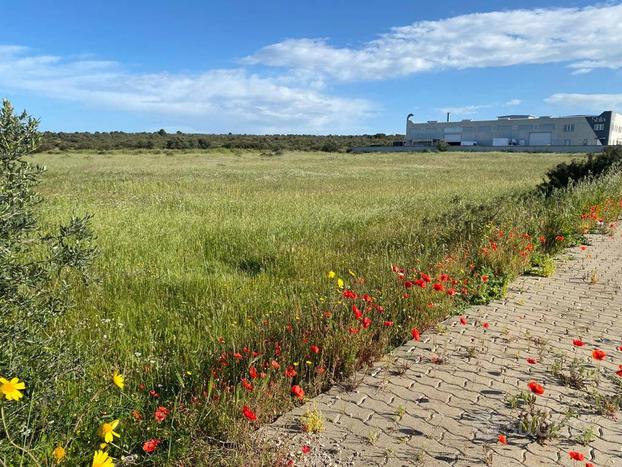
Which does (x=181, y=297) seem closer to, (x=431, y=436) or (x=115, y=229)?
(x=431, y=436)

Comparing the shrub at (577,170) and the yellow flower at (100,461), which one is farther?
the shrub at (577,170)

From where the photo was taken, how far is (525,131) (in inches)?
4055

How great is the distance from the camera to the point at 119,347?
440cm

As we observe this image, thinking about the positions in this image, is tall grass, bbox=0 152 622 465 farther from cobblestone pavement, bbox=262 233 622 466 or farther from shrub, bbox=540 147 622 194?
shrub, bbox=540 147 622 194

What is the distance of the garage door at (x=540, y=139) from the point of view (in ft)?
328

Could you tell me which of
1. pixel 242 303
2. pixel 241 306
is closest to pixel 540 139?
pixel 242 303

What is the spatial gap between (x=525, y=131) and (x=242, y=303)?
110 metres

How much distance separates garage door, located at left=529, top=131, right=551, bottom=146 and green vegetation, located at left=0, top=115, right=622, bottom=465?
9703 cm

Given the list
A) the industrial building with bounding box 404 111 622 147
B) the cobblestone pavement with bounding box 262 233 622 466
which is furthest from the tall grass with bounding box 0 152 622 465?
the industrial building with bounding box 404 111 622 147

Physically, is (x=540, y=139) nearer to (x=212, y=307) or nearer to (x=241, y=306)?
(x=241, y=306)

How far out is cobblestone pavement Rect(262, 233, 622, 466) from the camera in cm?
301

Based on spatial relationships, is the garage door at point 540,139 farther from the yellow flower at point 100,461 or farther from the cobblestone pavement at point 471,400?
the yellow flower at point 100,461

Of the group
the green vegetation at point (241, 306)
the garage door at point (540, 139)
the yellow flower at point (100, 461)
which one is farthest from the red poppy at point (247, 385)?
the garage door at point (540, 139)

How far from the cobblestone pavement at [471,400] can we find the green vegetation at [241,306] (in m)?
0.28
